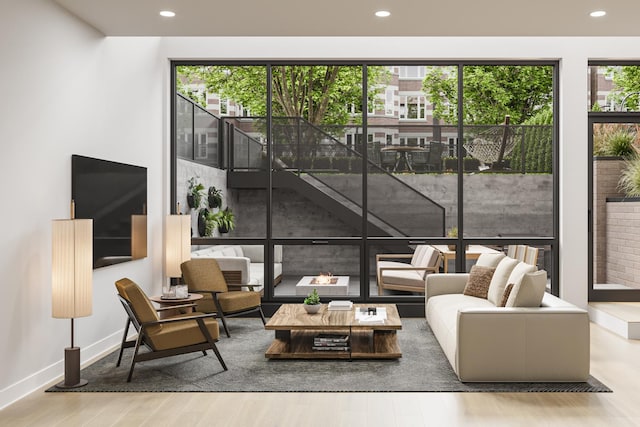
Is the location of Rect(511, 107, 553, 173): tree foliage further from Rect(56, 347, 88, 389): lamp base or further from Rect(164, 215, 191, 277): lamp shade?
Rect(56, 347, 88, 389): lamp base

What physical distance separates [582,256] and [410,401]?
440cm

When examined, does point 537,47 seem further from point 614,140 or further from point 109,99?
point 109,99

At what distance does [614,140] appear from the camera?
801 centimetres

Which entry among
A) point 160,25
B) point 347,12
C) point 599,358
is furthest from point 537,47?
point 160,25

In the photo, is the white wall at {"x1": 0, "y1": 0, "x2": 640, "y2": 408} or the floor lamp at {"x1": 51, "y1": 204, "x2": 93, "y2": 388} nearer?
the white wall at {"x1": 0, "y1": 0, "x2": 640, "y2": 408}

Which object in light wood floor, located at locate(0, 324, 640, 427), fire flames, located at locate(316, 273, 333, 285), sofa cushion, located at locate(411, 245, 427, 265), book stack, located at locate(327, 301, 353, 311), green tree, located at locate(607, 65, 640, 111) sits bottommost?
light wood floor, located at locate(0, 324, 640, 427)

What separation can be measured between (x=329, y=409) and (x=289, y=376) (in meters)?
0.87

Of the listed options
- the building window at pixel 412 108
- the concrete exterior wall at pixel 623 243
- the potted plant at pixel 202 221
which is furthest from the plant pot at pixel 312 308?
the building window at pixel 412 108

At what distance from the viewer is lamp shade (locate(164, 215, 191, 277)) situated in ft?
23.7

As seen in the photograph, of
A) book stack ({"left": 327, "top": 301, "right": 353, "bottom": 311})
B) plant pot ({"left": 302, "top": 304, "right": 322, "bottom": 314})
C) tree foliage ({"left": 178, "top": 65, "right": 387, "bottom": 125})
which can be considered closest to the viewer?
plant pot ({"left": 302, "top": 304, "right": 322, "bottom": 314})

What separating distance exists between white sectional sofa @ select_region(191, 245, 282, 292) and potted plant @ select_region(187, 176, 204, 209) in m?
0.62

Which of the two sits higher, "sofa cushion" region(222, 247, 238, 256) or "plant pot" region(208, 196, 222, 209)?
"plant pot" region(208, 196, 222, 209)

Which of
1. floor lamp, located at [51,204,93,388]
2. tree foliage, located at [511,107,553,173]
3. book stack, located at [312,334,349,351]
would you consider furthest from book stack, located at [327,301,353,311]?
tree foliage, located at [511,107,553,173]

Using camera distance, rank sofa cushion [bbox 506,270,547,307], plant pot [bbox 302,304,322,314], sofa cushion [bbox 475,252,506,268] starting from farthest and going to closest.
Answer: sofa cushion [bbox 475,252,506,268] < plant pot [bbox 302,304,322,314] < sofa cushion [bbox 506,270,547,307]
